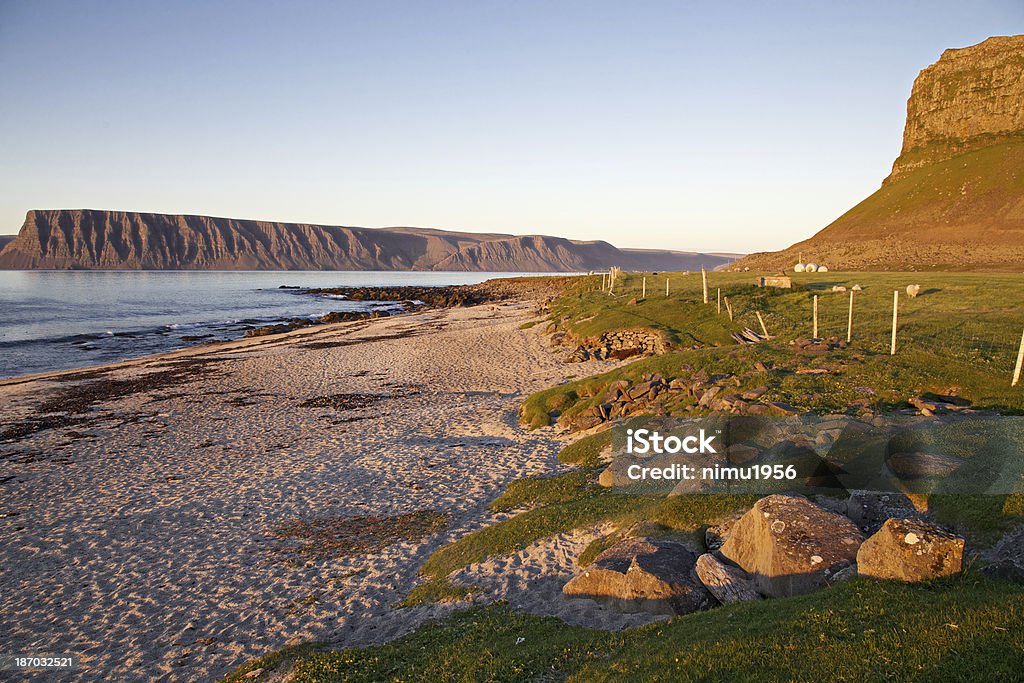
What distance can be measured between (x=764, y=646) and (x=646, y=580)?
2601 mm

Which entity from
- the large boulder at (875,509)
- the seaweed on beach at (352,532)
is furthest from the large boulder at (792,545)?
the seaweed on beach at (352,532)

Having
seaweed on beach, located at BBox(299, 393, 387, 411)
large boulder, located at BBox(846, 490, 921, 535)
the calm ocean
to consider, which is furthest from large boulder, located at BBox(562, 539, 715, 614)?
the calm ocean

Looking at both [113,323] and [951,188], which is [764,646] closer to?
[113,323]

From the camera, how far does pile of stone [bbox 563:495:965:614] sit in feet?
22.0

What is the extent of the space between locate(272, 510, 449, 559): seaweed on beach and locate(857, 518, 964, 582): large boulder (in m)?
9.66

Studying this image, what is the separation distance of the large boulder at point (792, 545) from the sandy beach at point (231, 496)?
3.75m

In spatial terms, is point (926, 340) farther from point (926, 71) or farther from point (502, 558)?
point (926, 71)

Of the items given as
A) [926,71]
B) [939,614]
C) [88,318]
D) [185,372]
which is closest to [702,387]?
[939,614]

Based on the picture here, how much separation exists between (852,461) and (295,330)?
6185 centimetres

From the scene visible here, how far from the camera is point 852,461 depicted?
10.4 metres

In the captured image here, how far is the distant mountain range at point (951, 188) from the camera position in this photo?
276 ft

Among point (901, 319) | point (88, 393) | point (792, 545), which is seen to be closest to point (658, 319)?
point (901, 319)

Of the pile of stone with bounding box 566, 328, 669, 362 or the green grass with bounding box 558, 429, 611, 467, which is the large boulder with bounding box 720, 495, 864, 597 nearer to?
the green grass with bounding box 558, 429, 611, 467

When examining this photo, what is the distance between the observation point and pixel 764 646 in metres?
5.82
